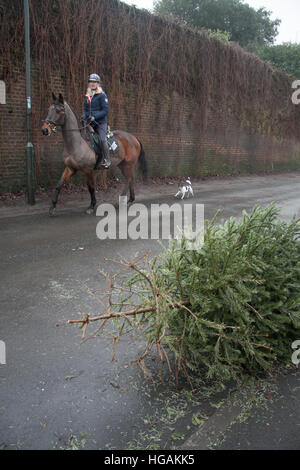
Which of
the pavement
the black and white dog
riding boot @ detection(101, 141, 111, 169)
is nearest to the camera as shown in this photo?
the pavement

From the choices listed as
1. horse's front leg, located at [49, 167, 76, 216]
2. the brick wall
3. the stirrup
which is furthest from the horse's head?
the brick wall

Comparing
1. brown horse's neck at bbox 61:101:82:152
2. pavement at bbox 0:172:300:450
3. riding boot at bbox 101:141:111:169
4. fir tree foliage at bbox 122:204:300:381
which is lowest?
pavement at bbox 0:172:300:450

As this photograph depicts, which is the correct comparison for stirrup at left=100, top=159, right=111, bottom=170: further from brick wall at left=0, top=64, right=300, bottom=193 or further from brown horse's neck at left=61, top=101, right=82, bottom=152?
brick wall at left=0, top=64, right=300, bottom=193

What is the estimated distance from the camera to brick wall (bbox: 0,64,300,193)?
1119cm

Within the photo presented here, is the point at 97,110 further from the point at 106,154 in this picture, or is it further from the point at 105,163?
the point at 105,163

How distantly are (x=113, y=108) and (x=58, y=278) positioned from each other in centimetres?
1031

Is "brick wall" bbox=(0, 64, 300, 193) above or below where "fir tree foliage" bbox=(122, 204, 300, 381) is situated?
above

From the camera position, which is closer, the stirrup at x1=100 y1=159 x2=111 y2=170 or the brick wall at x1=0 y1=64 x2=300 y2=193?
the stirrup at x1=100 y1=159 x2=111 y2=170

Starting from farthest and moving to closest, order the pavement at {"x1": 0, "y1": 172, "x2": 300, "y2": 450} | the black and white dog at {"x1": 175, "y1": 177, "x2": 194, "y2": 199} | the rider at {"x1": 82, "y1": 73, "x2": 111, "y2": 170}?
the black and white dog at {"x1": 175, "y1": 177, "x2": 194, "y2": 199}
the rider at {"x1": 82, "y1": 73, "x2": 111, "y2": 170}
the pavement at {"x1": 0, "y1": 172, "x2": 300, "y2": 450}

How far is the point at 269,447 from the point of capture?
89.7 inches

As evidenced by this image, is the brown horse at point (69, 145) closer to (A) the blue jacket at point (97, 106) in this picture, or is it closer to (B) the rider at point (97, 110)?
(B) the rider at point (97, 110)

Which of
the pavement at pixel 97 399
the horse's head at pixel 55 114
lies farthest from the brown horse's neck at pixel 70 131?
the pavement at pixel 97 399

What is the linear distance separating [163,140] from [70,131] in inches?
331

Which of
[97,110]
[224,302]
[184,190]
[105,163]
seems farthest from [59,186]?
[224,302]
